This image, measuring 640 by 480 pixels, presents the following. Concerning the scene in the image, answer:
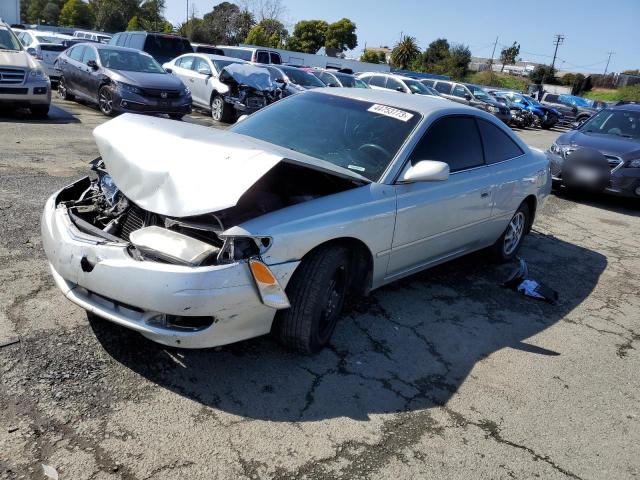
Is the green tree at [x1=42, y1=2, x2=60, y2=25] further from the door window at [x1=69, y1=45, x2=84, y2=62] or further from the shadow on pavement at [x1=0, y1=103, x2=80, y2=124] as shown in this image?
the shadow on pavement at [x1=0, y1=103, x2=80, y2=124]

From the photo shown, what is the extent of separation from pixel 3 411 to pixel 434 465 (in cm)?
207

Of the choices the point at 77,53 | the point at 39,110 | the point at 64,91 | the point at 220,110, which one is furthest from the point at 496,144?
the point at 64,91

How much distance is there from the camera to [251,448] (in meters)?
2.52

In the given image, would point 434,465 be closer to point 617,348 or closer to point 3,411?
point 3,411

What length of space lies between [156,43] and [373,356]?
685 inches

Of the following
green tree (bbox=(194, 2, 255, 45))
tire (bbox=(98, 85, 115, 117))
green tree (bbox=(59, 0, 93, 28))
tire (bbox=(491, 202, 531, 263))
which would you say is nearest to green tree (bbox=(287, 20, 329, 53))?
green tree (bbox=(194, 2, 255, 45))

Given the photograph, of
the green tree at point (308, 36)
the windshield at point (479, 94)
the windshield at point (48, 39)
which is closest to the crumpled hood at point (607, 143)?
the windshield at point (479, 94)

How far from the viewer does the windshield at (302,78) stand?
611 inches

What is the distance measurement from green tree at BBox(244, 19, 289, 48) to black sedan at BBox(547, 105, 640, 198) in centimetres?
4954

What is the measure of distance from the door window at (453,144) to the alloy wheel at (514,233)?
3.52 ft

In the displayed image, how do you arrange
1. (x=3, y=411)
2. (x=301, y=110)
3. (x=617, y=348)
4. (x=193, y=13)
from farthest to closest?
(x=193, y=13), (x=301, y=110), (x=617, y=348), (x=3, y=411)

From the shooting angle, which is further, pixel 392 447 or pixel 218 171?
pixel 218 171

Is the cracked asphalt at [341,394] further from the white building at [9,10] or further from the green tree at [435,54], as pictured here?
the green tree at [435,54]

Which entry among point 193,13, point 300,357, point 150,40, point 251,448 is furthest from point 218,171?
point 193,13
